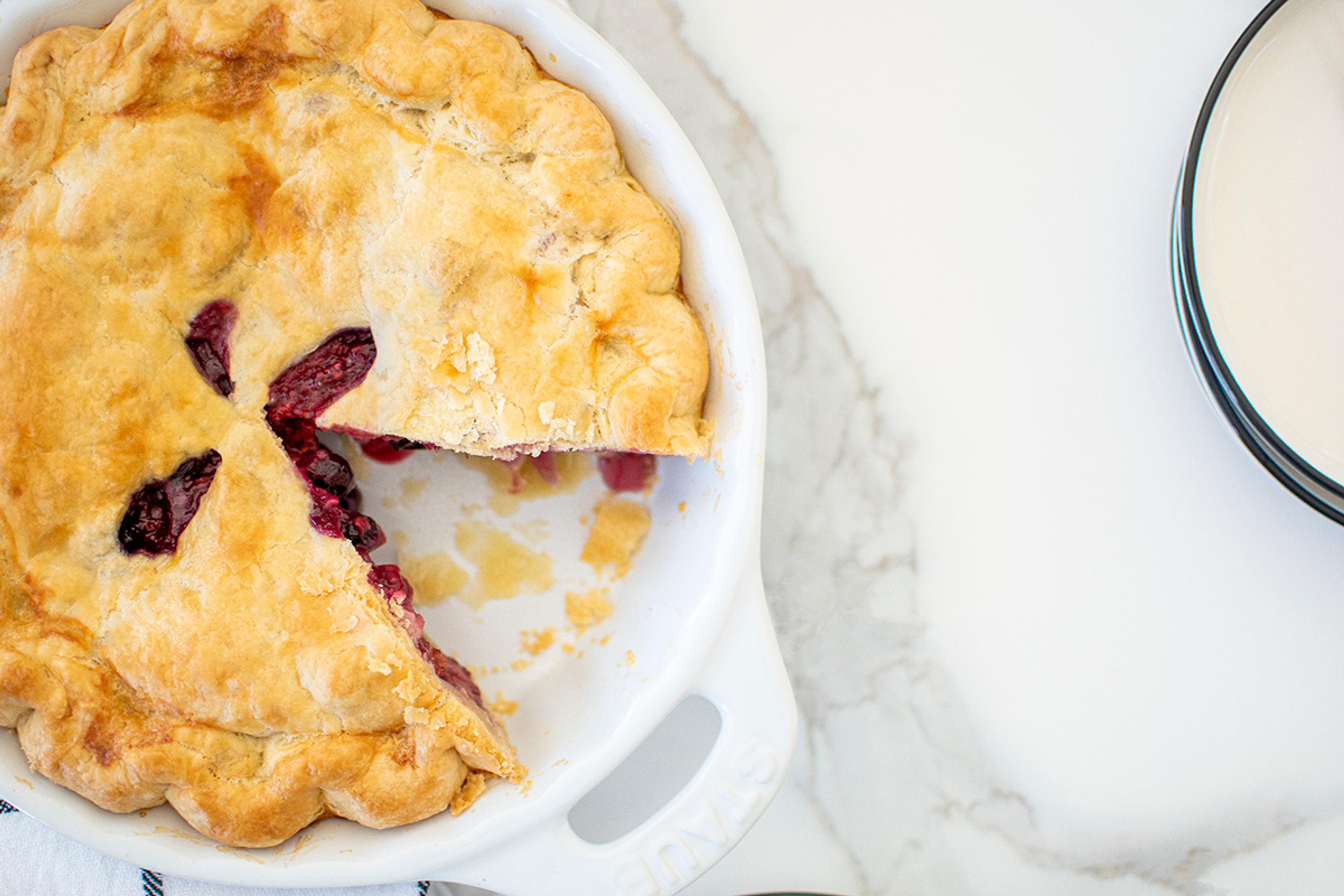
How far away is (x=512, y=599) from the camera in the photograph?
2.04 meters

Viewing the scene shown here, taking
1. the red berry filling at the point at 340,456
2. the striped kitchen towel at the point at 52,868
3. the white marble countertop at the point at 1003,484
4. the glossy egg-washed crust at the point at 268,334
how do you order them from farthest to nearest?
the white marble countertop at the point at 1003,484
the striped kitchen towel at the point at 52,868
the red berry filling at the point at 340,456
the glossy egg-washed crust at the point at 268,334

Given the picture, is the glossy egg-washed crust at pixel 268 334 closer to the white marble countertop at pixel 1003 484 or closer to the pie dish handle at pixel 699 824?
the pie dish handle at pixel 699 824

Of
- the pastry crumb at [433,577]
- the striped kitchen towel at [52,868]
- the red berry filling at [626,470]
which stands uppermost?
the red berry filling at [626,470]

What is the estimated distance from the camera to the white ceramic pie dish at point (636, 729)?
5.44 feet

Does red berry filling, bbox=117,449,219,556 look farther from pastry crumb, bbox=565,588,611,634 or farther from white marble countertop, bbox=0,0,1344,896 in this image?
white marble countertop, bbox=0,0,1344,896

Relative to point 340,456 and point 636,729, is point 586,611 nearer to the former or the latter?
point 636,729

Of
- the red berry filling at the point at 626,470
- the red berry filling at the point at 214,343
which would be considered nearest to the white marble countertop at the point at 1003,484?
the red berry filling at the point at 626,470

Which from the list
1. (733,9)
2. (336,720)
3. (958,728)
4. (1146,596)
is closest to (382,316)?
(336,720)

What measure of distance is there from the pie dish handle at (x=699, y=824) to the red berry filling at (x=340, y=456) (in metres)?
0.38

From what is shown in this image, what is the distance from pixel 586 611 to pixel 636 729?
38 centimetres

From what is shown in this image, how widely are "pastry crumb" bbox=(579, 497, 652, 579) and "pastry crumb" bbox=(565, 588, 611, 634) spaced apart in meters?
0.07

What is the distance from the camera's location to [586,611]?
2035 millimetres

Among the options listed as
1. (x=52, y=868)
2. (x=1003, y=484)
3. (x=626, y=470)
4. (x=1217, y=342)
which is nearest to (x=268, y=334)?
(x=626, y=470)

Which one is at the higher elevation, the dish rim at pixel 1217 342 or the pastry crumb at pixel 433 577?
the dish rim at pixel 1217 342
